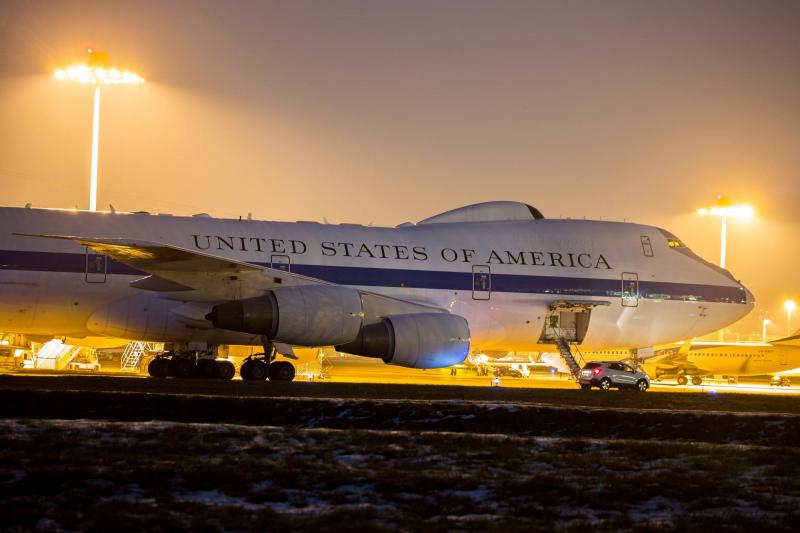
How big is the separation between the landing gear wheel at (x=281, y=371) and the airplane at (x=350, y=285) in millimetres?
37

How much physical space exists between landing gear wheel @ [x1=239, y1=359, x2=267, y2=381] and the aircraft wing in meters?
1.86

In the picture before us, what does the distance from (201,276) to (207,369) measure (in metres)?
3.47

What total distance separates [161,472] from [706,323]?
82.5 feet

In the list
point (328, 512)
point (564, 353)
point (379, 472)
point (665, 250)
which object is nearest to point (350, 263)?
point (564, 353)

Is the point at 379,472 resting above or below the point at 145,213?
below

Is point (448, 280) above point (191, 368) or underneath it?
above

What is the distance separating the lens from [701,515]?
30.2ft

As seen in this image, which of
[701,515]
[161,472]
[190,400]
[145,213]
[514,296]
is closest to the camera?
[701,515]

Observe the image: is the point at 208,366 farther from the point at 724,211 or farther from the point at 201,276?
the point at 724,211

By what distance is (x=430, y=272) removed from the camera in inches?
1107

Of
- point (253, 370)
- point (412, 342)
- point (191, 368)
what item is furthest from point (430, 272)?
point (191, 368)

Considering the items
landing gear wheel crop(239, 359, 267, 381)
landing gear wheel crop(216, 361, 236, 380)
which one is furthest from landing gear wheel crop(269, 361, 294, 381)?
landing gear wheel crop(216, 361, 236, 380)

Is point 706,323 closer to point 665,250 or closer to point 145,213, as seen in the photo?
point 665,250

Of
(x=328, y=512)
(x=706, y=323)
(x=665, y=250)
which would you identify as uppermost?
(x=665, y=250)
